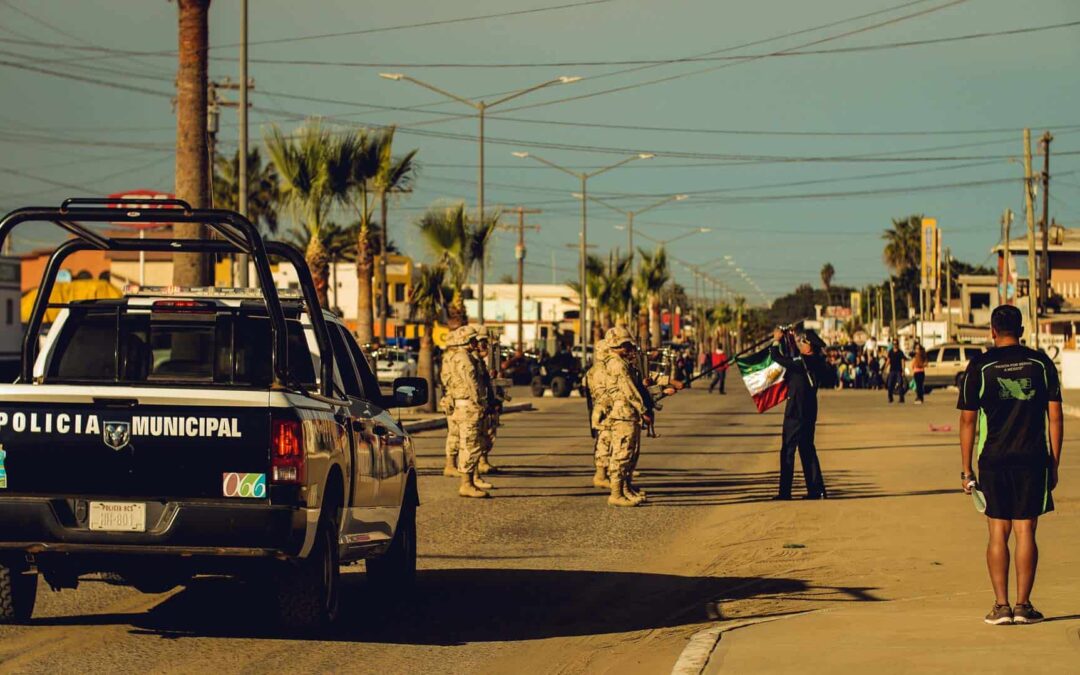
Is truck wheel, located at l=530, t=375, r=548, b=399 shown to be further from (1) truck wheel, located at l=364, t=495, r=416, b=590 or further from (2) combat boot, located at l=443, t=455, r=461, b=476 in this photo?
(1) truck wheel, located at l=364, t=495, r=416, b=590

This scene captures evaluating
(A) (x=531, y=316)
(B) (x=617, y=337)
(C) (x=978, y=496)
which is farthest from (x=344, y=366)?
(A) (x=531, y=316)

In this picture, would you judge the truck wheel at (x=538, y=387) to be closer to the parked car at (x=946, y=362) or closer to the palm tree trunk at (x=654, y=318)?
the parked car at (x=946, y=362)

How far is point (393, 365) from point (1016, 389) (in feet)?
178

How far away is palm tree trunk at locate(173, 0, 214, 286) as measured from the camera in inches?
922

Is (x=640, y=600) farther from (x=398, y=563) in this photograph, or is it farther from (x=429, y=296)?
(x=429, y=296)

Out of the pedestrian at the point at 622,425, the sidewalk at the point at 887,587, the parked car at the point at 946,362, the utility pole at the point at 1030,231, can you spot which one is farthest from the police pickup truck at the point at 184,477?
the parked car at the point at 946,362

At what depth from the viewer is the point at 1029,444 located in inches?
356

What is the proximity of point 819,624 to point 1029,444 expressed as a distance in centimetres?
157

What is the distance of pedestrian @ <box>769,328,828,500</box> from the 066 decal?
34.8ft

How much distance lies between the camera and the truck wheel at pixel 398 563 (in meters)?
10.5

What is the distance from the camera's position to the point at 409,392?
10.9 metres

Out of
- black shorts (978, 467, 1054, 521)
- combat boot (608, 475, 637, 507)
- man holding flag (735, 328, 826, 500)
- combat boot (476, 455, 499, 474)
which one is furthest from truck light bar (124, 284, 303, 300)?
combat boot (476, 455, 499, 474)

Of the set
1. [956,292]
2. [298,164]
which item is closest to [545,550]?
[298,164]

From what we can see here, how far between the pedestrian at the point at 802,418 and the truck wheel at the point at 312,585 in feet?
32.1
